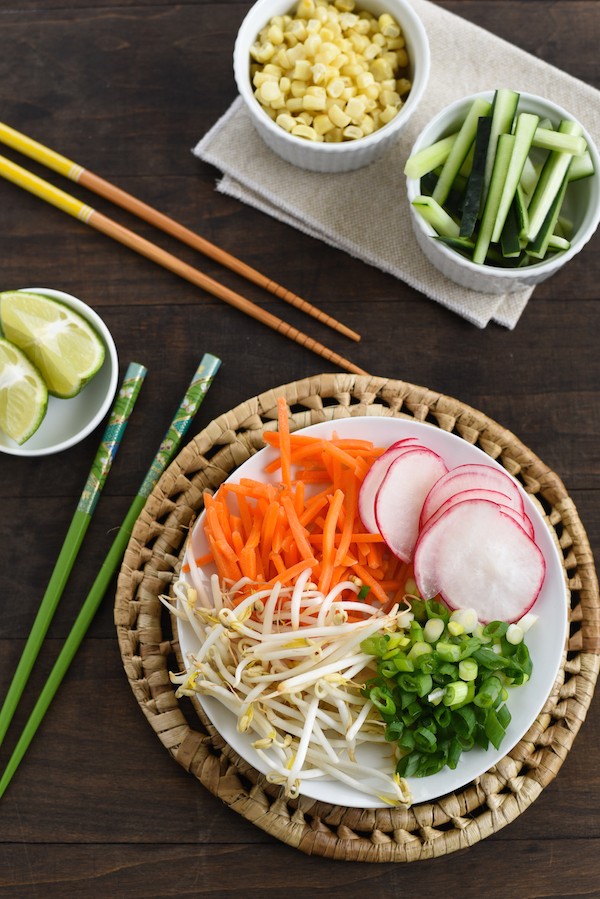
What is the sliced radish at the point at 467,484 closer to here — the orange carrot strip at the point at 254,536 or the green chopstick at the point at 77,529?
the orange carrot strip at the point at 254,536

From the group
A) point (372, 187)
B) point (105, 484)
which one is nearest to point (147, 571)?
point (105, 484)

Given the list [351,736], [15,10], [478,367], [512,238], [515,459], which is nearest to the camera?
[351,736]

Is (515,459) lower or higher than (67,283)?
higher

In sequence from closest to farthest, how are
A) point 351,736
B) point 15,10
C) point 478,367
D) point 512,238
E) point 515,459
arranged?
1. point 351,736
2. point 512,238
3. point 515,459
4. point 478,367
5. point 15,10

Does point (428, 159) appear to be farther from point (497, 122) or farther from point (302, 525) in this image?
point (302, 525)

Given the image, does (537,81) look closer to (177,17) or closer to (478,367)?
(478,367)

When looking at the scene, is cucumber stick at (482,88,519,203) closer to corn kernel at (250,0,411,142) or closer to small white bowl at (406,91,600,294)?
small white bowl at (406,91,600,294)
